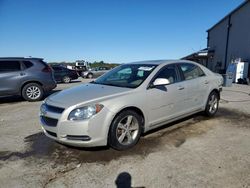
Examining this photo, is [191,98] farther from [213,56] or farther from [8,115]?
[213,56]

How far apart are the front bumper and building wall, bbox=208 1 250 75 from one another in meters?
18.3

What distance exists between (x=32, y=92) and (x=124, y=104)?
633cm

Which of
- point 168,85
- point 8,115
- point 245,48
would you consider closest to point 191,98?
point 168,85

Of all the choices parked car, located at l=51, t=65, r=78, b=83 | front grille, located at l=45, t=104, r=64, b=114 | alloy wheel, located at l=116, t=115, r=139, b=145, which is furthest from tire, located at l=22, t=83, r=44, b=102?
parked car, located at l=51, t=65, r=78, b=83

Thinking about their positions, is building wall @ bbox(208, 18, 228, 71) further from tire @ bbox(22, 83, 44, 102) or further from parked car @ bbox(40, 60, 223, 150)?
parked car @ bbox(40, 60, 223, 150)

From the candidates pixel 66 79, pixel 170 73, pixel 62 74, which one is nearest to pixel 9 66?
pixel 170 73

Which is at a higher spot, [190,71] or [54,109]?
[190,71]

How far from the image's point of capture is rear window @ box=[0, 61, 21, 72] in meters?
8.59

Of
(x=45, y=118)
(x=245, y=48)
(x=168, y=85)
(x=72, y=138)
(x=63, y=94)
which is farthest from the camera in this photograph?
(x=245, y=48)

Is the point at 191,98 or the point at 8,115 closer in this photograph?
the point at 191,98

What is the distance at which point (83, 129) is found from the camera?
3535mm

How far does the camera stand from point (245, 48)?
752 inches

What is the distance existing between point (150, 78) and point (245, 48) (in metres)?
17.9

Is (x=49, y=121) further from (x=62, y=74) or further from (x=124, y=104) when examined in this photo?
(x=62, y=74)
